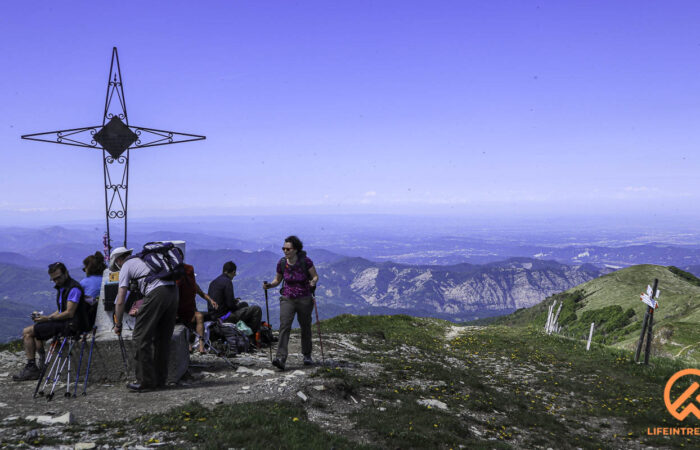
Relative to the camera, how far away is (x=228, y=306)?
45.9 feet

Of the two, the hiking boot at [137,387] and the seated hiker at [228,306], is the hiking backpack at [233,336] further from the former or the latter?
the hiking boot at [137,387]

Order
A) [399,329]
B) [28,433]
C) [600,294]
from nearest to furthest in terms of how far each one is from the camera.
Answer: [28,433], [399,329], [600,294]

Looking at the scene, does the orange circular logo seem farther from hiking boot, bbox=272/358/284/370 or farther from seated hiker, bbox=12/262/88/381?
seated hiker, bbox=12/262/88/381

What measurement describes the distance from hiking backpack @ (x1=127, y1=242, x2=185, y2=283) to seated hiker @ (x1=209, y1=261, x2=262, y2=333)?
3.37 meters

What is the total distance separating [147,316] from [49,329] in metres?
3.42

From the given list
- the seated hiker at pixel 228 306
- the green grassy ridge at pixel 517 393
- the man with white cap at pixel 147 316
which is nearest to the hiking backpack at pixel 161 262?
the man with white cap at pixel 147 316

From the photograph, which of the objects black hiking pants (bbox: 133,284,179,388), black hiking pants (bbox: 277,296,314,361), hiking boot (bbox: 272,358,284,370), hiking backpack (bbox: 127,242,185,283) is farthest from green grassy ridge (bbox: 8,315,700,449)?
hiking backpack (bbox: 127,242,185,283)

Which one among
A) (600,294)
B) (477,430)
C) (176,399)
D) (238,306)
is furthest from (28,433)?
(600,294)

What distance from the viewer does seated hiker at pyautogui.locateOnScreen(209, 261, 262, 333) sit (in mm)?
13594

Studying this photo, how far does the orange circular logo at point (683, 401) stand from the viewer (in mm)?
12281

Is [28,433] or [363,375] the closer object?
[28,433]

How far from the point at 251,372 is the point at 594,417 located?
10076mm

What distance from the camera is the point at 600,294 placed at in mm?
98125

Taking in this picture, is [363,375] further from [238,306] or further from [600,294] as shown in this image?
[600,294]
